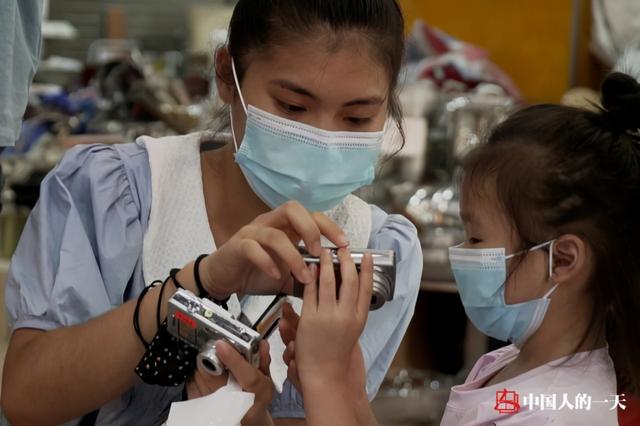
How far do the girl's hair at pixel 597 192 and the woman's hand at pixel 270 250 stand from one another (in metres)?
0.35

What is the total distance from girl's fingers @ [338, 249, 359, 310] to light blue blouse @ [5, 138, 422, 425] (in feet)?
1.19

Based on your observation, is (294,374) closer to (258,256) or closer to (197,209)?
(258,256)

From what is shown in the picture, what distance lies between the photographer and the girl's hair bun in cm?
141

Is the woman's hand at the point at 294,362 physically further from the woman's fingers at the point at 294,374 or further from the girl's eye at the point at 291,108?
the girl's eye at the point at 291,108

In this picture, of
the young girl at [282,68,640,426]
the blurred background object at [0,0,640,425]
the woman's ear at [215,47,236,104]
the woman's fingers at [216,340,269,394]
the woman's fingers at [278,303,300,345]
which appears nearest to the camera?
the woman's fingers at [216,340,269,394]

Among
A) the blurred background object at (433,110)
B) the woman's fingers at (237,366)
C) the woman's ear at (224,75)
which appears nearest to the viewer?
the woman's fingers at (237,366)

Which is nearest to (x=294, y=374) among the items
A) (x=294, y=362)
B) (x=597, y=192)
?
(x=294, y=362)

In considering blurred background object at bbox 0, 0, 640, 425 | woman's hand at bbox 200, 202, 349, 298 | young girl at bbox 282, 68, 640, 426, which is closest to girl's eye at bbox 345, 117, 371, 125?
young girl at bbox 282, 68, 640, 426

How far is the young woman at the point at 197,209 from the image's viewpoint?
4.28 ft

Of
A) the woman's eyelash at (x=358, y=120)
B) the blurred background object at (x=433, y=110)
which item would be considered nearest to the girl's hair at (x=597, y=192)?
the woman's eyelash at (x=358, y=120)

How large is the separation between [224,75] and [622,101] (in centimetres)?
64

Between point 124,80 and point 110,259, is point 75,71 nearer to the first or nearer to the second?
point 124,80

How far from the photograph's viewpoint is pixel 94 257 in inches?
56.2

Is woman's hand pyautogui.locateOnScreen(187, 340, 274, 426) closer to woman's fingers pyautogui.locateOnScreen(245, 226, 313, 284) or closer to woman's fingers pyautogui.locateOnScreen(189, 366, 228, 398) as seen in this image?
woman's fingers pyautogui.locateOnScreen(189, 366, 228, 398)
